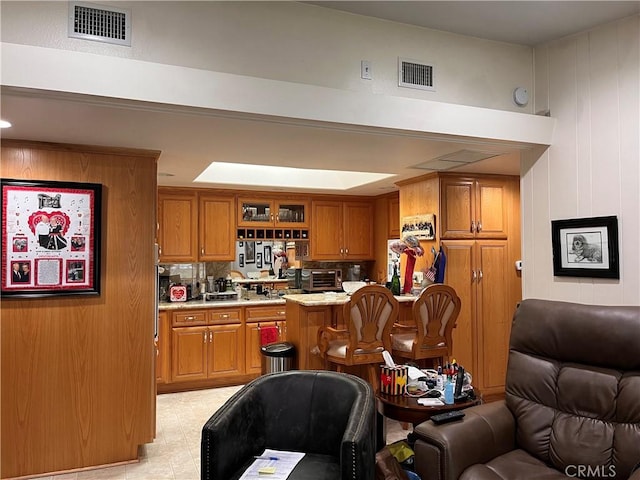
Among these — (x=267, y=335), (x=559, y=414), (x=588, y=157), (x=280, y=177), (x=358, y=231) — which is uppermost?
(x=280, y=177)

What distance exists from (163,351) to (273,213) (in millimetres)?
2127

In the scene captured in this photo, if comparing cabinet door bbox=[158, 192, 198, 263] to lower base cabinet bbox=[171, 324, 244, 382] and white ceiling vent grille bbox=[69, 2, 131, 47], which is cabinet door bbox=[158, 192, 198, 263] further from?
white ceiling vent grille bbox=[69, 2, 131, 47]

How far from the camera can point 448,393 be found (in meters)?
2.60

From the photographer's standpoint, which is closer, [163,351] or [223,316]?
[163,351]

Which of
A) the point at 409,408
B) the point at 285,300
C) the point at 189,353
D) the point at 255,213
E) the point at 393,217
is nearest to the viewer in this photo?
the point at 409,408

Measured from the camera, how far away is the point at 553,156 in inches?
123

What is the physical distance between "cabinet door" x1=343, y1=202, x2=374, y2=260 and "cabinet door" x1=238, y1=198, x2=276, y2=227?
107cm

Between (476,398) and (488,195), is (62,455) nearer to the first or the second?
(476,398)

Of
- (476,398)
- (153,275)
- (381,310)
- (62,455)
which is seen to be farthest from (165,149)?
(476,398)

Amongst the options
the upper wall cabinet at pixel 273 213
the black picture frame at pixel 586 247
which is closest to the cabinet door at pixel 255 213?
the upper wall cabinet at pixel 273 213

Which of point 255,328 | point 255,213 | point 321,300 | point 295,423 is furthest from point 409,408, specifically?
point 255,213

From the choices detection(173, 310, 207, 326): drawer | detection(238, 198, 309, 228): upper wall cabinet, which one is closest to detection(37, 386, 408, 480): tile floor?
detection(173, 310, 207, 326): drawer

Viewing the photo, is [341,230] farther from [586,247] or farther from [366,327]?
[586,247]

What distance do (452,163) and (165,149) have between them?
2.40 meters
